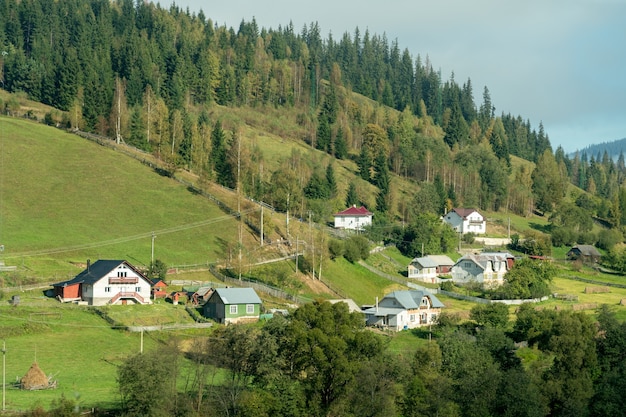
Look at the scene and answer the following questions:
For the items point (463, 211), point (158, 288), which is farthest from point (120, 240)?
point (463, 211)

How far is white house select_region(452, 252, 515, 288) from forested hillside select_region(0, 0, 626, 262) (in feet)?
64.1

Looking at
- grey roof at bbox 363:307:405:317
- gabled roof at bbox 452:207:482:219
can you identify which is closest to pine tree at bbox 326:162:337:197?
gabled roof at bbox 452:207:482:219

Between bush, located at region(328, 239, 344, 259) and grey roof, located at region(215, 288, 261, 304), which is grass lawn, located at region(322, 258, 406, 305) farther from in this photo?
grey roof, located at region(215, 288, 261, 304)

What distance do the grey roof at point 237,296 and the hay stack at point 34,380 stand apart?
21.9 meters

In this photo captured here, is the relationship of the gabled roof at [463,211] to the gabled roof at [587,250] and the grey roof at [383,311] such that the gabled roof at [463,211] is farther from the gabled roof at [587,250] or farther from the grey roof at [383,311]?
the grey roof at [383,311]

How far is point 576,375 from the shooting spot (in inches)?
2296

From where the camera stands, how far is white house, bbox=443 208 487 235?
135000 mm

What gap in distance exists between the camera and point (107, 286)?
237 feet

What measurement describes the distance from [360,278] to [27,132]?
50073 millimetres

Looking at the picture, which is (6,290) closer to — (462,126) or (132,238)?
(132,238)

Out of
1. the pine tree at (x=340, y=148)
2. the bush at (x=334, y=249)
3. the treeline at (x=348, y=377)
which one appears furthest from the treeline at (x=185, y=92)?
the treeline at (x=348, y=377)

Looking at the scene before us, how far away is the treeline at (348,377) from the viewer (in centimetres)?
4844

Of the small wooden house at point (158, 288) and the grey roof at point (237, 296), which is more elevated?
the small wooden house at point (158, 288)

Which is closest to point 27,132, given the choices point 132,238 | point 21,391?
point 132,238
